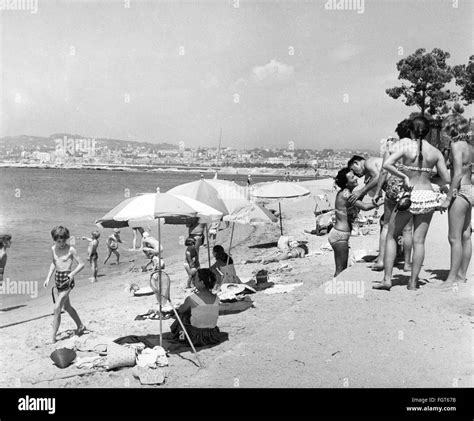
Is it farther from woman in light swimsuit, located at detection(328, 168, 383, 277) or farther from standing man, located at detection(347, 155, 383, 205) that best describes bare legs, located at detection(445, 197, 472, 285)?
standing man, located at detection(347, 155, 383, 205)

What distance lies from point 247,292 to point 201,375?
16.0ft

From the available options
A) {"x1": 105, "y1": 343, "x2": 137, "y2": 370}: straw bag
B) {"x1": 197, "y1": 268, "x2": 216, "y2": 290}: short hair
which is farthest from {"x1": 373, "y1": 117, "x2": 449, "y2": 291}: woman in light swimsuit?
{"x1": 105, "y1": 343, "x2": 137, "y2": 370}: straw bag

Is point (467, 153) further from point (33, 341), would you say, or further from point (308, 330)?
point (33, 341)

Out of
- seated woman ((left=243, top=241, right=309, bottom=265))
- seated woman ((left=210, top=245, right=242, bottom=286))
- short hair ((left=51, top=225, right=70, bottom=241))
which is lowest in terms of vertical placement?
seated woman ((left=243, top=241, right=309, bottom=265))

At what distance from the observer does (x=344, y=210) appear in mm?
8227

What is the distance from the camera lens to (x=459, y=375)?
487cm

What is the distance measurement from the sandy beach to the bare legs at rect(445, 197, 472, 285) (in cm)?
31

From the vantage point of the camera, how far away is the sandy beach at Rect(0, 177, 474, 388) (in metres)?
5.04

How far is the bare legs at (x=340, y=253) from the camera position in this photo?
337 inches

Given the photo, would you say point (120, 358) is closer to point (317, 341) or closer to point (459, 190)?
point (317, 341)

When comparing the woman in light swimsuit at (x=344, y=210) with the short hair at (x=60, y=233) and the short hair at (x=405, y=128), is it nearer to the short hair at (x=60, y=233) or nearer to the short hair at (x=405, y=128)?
the short hair at (x=405, y=128)

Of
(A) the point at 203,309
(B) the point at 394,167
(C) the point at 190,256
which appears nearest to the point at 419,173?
(B) the point at 394,167

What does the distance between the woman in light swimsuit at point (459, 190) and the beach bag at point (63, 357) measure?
15.9 ft
